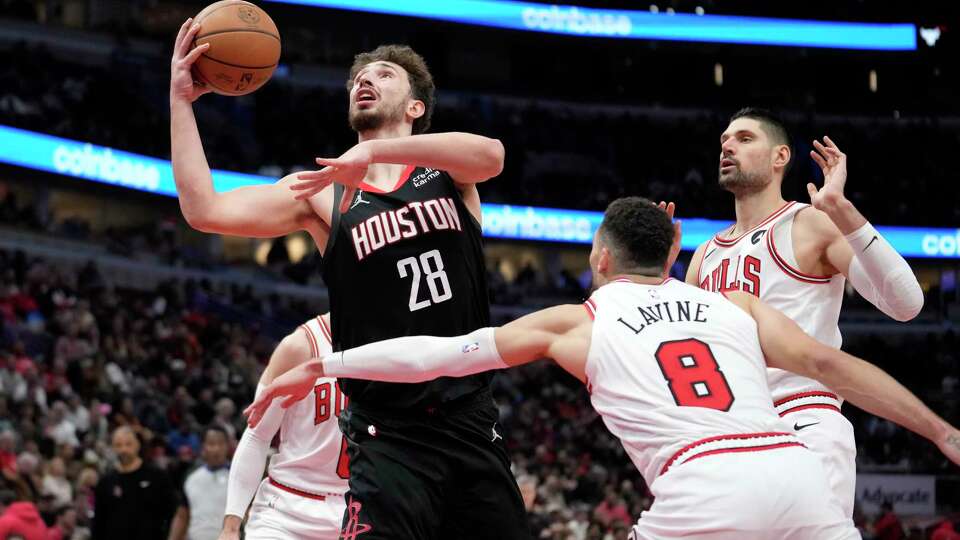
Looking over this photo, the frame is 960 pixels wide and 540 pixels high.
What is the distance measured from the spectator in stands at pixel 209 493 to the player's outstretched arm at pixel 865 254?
558 centimetres

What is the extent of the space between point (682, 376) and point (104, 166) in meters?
22.9

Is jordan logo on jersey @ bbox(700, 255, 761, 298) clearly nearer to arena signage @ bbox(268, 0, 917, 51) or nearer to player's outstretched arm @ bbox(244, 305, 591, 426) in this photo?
player's outstretched arm @ bbox(244, 305, 591, 426)

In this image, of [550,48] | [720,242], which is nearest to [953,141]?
[550,48]

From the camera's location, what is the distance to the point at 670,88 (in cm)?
3688

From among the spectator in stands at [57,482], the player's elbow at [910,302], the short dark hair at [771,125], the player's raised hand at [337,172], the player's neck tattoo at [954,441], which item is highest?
the short dark hair at [771,125]

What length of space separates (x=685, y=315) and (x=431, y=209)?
1.18m

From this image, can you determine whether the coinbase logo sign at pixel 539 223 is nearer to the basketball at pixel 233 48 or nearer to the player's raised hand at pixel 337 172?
the basketball at pixel 233 48

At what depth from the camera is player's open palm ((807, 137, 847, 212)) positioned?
5.07 metres

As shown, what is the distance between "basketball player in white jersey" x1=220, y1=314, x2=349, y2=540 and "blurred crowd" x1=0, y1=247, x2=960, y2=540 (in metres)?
2.51

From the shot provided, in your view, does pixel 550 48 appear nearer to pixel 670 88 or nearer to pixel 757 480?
pixel 670 88

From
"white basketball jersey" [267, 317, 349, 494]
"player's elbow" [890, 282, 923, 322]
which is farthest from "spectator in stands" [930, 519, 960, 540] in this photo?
"white basketball jersey" [267, 317, 349, 494]

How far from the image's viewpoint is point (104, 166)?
25.0 meters

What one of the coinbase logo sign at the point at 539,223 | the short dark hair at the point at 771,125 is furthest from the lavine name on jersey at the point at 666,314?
the coinbase logo sign at the point at 539,223

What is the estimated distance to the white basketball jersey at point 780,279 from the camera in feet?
18.6
